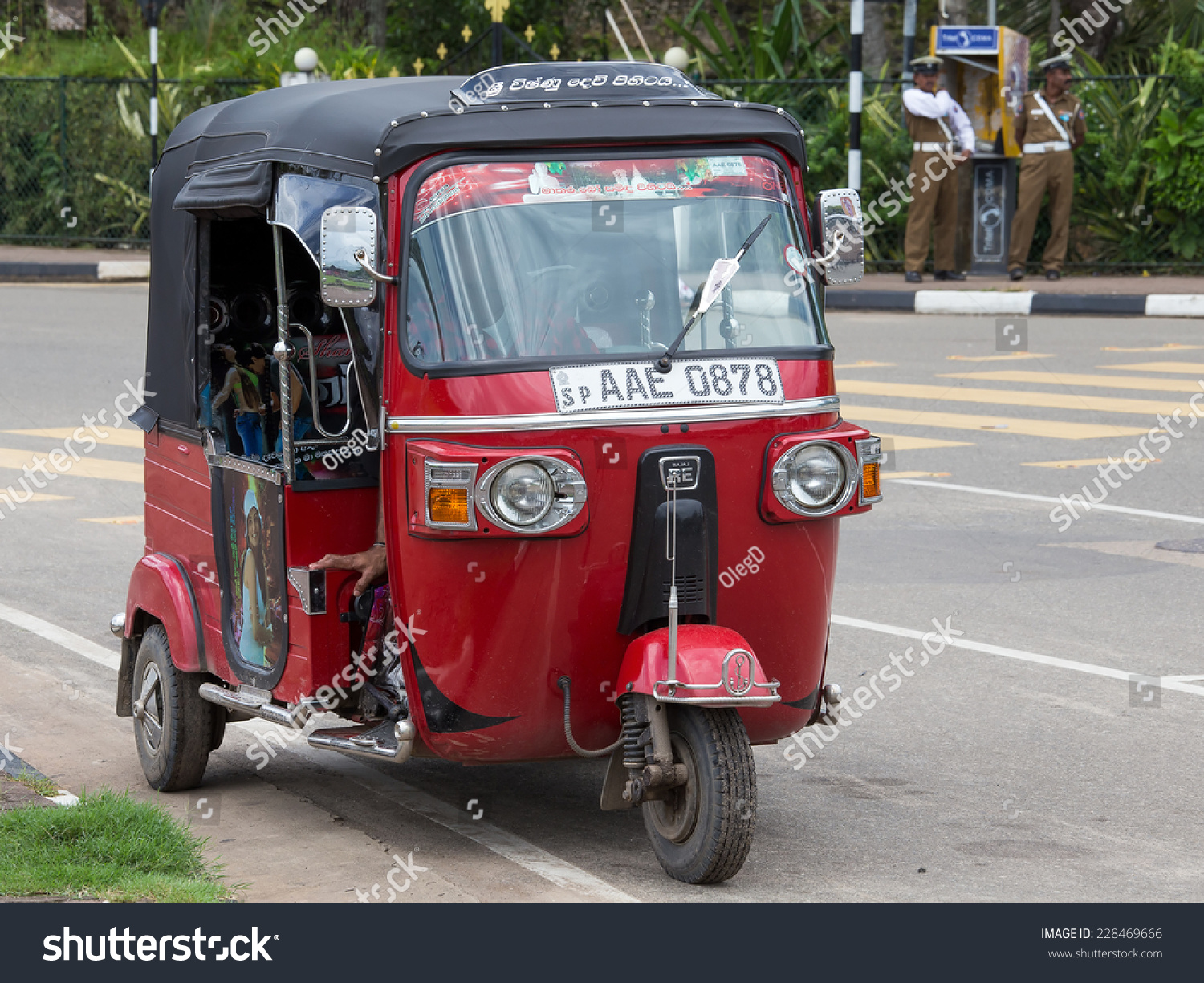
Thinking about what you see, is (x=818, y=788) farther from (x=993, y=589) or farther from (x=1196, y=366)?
(x=1196, y=366)

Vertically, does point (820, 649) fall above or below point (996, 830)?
above

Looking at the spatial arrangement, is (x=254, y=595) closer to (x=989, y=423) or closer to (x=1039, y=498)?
(x=1039, y=498)

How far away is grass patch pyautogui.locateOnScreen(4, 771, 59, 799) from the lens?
5.81 metres

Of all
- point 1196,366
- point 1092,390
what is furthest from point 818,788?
point 1196,366

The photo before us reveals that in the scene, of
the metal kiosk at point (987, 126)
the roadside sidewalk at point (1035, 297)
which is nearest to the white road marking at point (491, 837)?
the roadside sidewalk at point (1035, 297)

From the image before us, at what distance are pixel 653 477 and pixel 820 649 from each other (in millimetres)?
858

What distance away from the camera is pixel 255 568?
19.5 feet

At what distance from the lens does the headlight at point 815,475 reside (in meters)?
5.19

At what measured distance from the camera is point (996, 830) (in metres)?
5.66

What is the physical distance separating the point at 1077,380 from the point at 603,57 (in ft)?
44.0

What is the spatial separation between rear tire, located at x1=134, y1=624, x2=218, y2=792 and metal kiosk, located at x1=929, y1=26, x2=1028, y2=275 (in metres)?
16.8

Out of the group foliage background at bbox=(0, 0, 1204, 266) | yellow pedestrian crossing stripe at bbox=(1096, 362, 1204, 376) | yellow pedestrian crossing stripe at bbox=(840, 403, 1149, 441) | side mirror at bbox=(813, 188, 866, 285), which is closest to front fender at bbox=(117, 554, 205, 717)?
side mirror at bbox=(813, 188, 866, 285)

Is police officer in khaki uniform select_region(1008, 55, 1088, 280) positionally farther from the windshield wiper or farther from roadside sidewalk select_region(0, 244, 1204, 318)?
the windshield wiper

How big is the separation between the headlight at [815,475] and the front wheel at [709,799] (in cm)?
65
